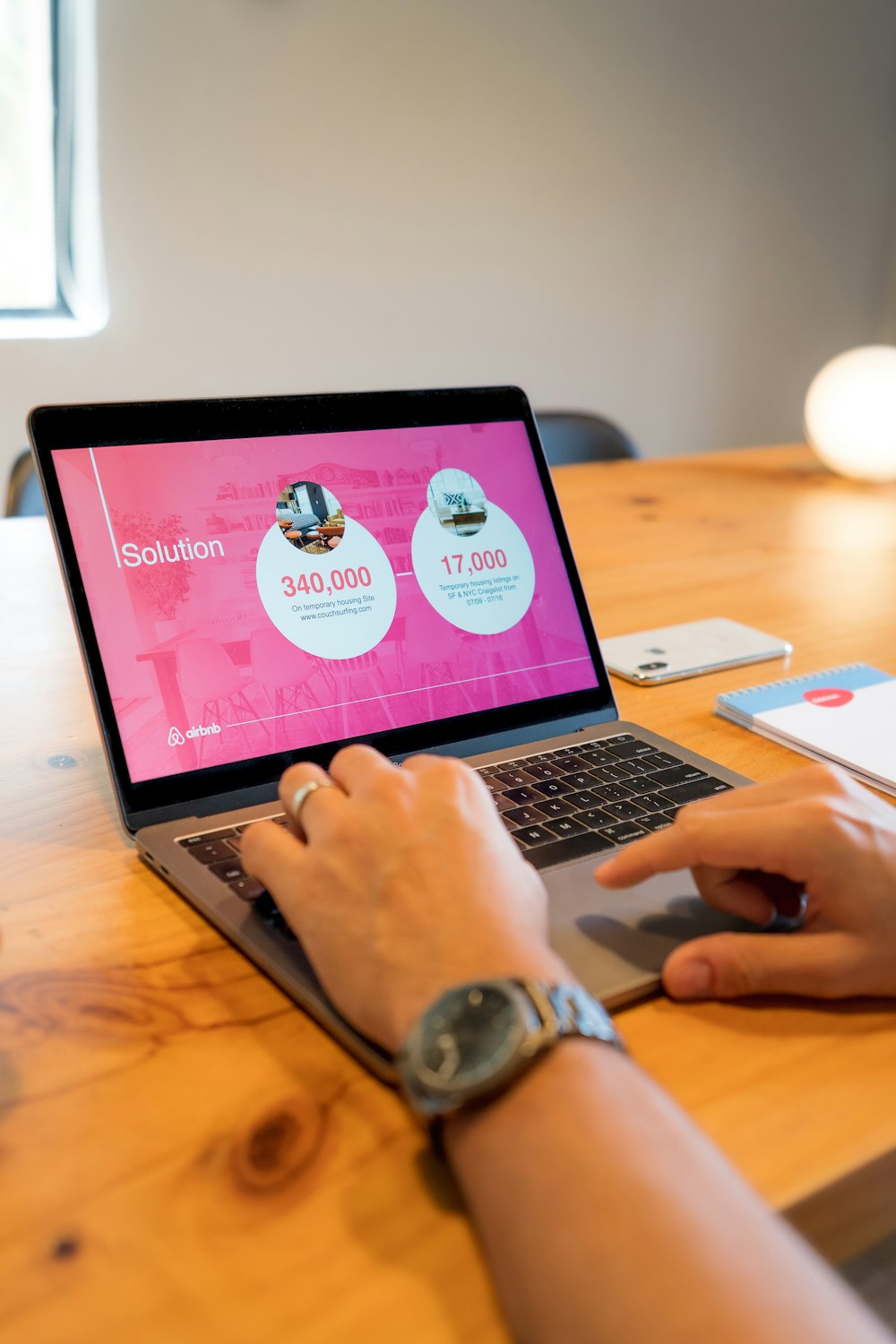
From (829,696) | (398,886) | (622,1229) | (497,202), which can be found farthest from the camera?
(497,202)

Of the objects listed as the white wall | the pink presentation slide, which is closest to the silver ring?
the pink presentation slide

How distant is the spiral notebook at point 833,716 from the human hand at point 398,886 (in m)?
0.36

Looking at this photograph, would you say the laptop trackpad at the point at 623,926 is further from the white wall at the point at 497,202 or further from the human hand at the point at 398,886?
the white wall at the point at 497,202

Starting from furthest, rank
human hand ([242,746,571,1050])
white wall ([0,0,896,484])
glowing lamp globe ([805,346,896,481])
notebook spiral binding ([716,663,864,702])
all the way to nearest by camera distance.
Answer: white wall ([0,0,896,484]) < glowing lamp globe ([805,346,896,481]) < notebook spiral binding ([716,663,864,702]) < human hand ([242,746,571,1050])

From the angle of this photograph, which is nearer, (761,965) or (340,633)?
(761,965)

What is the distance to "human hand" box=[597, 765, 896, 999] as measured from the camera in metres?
0.50

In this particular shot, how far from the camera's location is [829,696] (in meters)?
0.88

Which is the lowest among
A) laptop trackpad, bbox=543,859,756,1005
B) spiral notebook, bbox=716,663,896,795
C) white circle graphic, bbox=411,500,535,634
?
spiral notebook, bbox=716,663,896,795

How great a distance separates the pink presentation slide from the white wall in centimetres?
217

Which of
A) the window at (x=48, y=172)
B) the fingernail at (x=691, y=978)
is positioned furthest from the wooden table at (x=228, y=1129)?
the window at (x=48, y=172)

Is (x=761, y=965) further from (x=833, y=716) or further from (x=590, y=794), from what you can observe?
(x=833, y=716)

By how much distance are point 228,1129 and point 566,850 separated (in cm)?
25

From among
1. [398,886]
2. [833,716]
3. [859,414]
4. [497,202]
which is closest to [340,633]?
[398,886]

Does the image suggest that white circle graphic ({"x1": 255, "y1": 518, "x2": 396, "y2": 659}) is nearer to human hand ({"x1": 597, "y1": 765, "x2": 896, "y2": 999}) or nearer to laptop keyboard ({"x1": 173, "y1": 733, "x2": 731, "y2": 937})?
laptop keyboard ({"x1": 173, "y1": 733, "x2": 731, "y2": 937})
